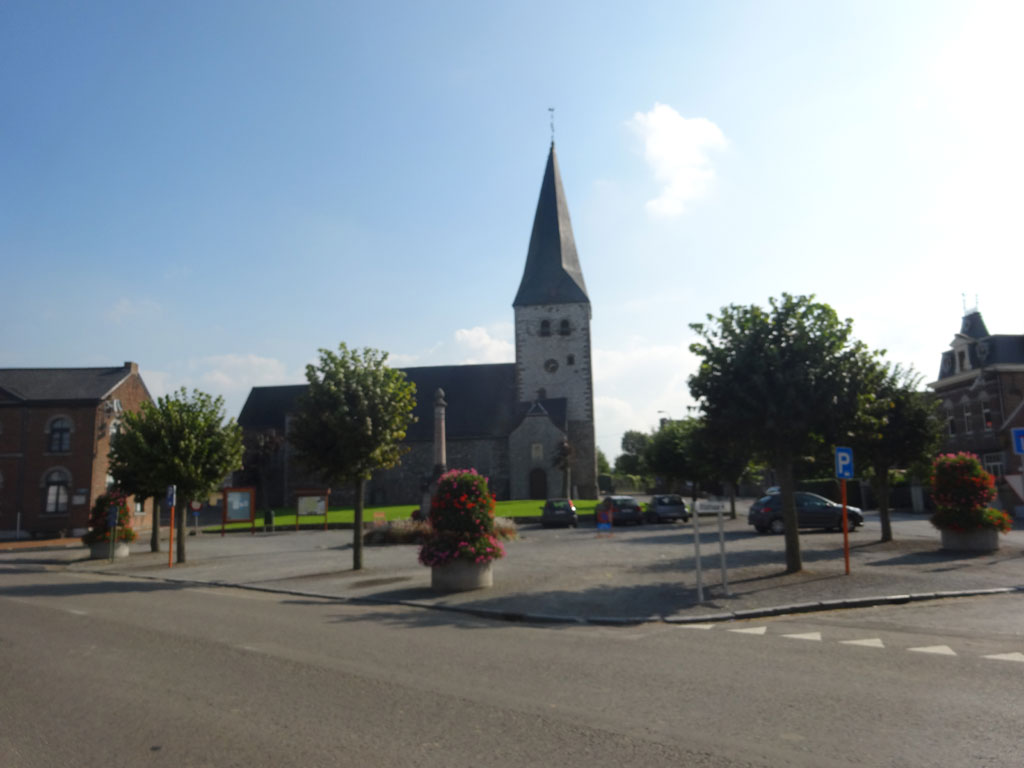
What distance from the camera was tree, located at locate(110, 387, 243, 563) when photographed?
21.7m

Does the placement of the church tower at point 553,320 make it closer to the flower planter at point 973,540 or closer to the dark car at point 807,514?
the dark car at point 807,514

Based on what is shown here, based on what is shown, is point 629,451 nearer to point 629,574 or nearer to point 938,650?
point 629,574

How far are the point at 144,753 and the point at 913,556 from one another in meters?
17.5

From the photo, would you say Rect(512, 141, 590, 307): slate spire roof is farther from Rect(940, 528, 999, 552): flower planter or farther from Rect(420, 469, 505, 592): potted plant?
Rect(420, 469, 505, 592): potted plant

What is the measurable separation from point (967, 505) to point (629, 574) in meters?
8.91

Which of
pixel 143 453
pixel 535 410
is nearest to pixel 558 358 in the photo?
pixel 535 410

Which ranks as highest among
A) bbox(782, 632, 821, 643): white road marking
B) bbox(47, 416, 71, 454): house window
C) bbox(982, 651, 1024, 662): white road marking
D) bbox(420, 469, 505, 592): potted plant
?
bbox(47, 416, 71, 454): house window

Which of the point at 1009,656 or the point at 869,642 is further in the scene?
the point at 869,642

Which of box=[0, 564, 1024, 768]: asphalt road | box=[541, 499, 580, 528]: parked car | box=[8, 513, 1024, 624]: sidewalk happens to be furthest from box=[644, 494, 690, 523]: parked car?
box=[0, 564, 1024, 768]: asphalt road

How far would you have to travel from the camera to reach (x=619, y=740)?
5078 millimetres

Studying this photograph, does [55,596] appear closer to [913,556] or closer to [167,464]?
[167,464]

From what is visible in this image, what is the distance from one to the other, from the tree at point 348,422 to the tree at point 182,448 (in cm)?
504

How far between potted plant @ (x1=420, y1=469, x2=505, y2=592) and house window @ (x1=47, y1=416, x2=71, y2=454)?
3251cm

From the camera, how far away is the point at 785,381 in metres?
14.1
